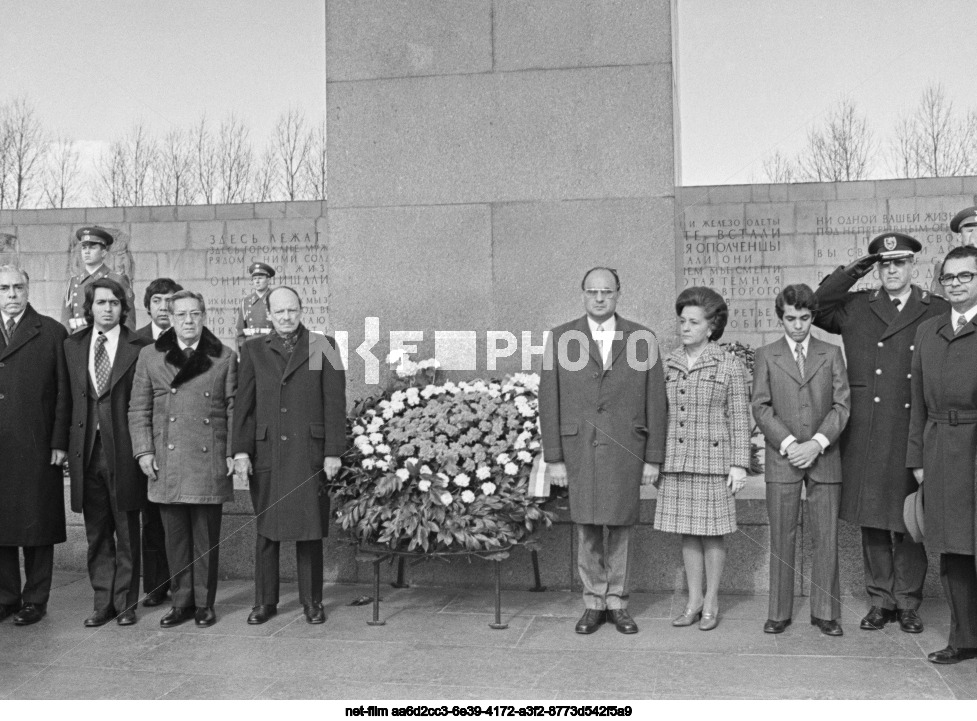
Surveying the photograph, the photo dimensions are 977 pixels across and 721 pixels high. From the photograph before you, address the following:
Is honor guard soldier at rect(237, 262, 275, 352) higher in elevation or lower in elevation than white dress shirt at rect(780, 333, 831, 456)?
higher

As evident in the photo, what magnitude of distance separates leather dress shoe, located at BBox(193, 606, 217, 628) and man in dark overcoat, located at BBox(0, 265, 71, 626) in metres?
1.01

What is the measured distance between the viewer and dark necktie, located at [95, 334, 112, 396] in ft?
19.2

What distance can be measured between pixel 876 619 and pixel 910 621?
16cm

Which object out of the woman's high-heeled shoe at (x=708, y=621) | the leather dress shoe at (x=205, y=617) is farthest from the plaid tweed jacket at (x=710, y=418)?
the leather dress shoe at (x=205, y=617)

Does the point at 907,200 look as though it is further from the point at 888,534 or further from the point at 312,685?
the point at 312,685

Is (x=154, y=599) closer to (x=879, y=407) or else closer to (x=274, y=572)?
(x=274, y=572)

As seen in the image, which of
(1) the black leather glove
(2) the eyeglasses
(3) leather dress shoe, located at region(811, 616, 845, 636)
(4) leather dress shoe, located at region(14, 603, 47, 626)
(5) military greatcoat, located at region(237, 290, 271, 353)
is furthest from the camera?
(5) military greatcoat, located at region(237, 290, 271, 353)

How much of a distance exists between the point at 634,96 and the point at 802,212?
358 inches

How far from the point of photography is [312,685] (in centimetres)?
448

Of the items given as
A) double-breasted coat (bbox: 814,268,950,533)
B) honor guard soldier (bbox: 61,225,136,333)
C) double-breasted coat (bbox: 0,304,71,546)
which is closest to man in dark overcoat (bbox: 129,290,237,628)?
double-breasted coat (bbox: 0,304,71,546)

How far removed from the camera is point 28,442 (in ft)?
19.2

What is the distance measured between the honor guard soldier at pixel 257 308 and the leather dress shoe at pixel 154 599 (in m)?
6.00

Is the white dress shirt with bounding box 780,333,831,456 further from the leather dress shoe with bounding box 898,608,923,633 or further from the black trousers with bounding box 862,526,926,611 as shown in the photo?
the leather dress shoe with bounding box 898,608,923,633

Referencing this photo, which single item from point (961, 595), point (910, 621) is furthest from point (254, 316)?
point (961, 595)
